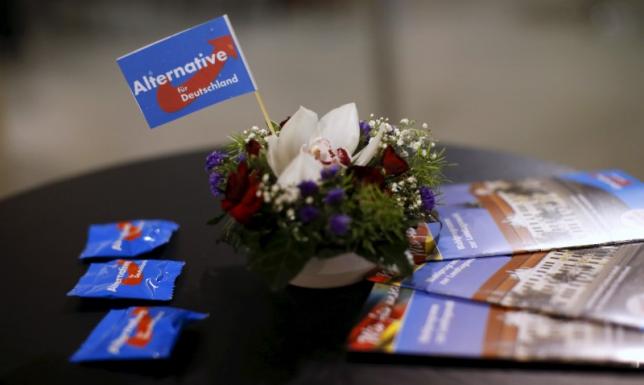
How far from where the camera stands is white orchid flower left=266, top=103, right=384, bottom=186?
915mm

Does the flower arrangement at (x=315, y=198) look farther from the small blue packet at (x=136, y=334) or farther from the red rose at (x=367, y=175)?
the small blue packet at (x=136, y=334)

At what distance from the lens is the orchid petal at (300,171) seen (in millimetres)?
911

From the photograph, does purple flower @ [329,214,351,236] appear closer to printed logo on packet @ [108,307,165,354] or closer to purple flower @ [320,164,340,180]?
purple flower @ [320,164,340,180]

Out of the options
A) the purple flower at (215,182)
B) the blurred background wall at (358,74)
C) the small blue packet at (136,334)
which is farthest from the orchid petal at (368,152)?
the blurred background wall at (358,74)

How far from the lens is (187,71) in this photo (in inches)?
41.5

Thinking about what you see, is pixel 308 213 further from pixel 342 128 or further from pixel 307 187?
pixel 342 128

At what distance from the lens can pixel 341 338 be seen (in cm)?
89

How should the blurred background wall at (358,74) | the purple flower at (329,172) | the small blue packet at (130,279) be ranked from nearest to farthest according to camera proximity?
the purple flower at (329,172), the small blue packet at (130,279), the blurred background wall at (358,74)

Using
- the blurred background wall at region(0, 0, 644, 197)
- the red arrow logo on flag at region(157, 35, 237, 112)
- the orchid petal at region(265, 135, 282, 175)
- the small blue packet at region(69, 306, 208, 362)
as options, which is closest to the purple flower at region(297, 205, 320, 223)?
the orchid petal at region(265, 135, 282, 175)

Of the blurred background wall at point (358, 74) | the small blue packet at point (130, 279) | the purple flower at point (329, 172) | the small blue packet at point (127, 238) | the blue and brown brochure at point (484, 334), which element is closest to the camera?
the blue and brown brochure at point (484, 334)

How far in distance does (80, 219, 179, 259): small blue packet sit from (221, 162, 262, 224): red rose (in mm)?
304

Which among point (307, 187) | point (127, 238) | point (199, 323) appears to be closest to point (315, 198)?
point (307, 187)

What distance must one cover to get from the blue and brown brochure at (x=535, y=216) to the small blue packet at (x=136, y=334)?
0.42 m

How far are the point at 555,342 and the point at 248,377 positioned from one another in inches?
16.0
